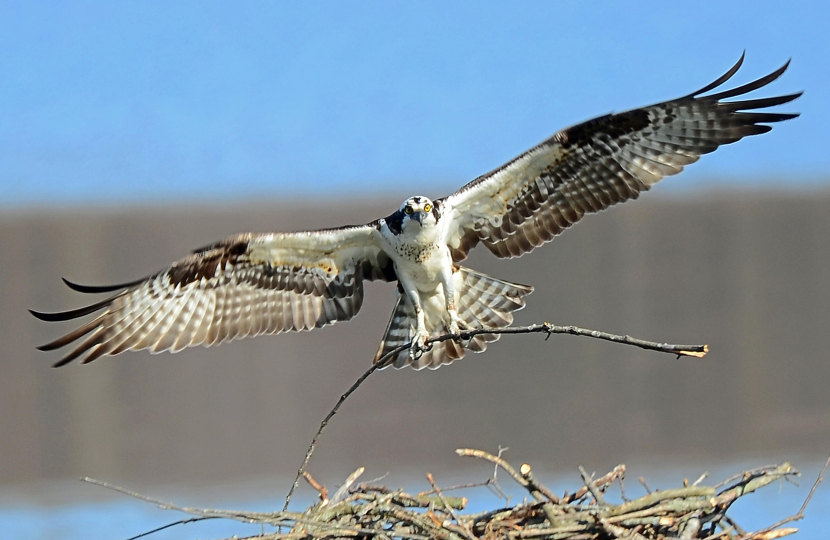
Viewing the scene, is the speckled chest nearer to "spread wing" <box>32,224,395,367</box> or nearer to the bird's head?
the bird's head

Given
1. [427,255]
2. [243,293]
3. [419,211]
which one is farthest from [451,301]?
[243,293]

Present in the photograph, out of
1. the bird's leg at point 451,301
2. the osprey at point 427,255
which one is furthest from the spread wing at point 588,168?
the bird's leg at point 451,301

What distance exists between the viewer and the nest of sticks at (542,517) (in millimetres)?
4074

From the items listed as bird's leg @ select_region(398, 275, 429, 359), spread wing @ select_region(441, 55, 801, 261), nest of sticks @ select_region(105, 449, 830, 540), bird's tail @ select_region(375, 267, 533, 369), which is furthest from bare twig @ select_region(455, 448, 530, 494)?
spread wing @ select_region(441, 55, 801, 261)

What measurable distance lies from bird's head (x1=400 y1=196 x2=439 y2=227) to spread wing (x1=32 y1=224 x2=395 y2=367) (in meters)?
0.40

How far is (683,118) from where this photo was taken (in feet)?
19.1

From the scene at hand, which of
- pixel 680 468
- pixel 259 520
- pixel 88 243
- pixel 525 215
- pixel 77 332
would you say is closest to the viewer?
pixel 259 520

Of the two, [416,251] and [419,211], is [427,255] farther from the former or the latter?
[419,211]

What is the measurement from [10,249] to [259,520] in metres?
7.11

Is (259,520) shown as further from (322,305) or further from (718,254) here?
(718,254)

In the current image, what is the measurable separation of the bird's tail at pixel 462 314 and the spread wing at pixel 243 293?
1.17ft

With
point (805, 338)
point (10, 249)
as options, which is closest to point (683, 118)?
point (805, 338)

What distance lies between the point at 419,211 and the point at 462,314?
94 centimetres

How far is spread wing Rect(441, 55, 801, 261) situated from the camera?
575cm
